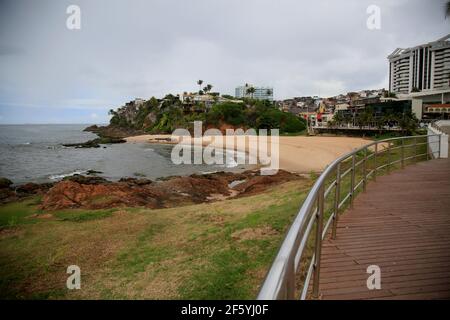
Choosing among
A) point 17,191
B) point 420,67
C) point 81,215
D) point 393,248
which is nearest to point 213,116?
point 17,191

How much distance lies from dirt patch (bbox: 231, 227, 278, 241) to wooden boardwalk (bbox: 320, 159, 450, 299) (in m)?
Result: 1.94

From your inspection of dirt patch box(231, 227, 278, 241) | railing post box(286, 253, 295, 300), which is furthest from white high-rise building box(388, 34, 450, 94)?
railing post box(286, 253, 295, 300)

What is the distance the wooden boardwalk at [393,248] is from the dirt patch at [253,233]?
1.94 meters

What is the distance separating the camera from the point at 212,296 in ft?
14.2

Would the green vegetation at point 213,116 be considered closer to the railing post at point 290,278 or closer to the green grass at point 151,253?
the green grass at point 151,253

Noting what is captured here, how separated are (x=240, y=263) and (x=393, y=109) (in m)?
60.8

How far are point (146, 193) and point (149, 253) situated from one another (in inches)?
365

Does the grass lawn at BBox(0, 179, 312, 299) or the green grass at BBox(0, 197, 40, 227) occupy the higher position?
the grass lawn at BBox(0, 179, 312, 299)

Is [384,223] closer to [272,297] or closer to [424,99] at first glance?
[272,297]

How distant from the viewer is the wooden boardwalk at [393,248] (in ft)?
8.74

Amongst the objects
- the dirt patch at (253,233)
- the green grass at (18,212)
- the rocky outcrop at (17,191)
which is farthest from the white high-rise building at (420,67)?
the green grass at (18,212)

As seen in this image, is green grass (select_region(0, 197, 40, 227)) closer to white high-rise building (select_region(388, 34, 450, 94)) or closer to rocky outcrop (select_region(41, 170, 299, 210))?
rocky outcrop (select_region(41, 170, 299, 210))

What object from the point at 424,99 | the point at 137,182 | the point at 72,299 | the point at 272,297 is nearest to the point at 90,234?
the point at 72,299

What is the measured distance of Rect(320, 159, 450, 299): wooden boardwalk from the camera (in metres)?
2.66
